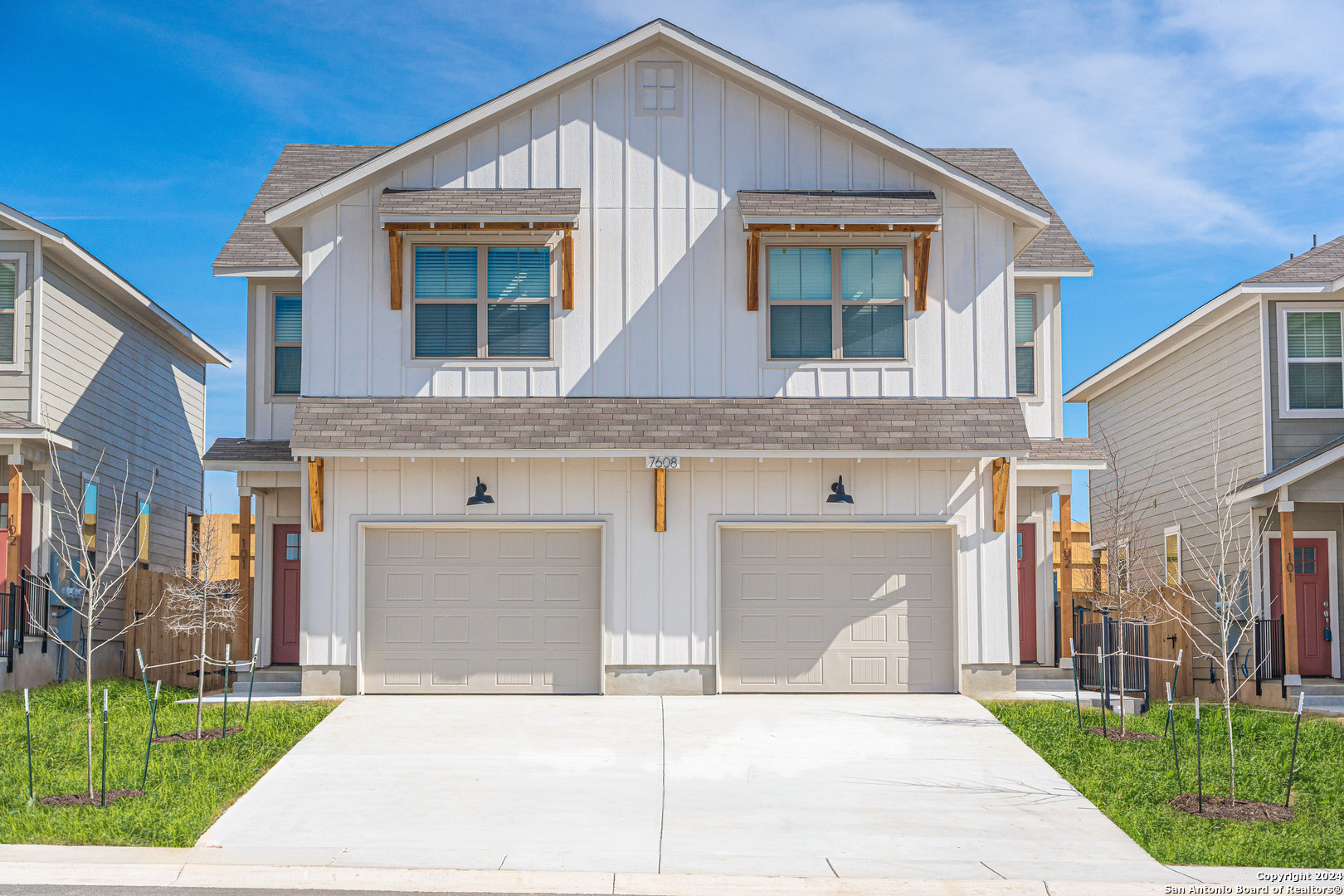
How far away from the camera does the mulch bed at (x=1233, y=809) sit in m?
10.5

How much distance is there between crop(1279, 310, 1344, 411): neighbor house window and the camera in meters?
18.5

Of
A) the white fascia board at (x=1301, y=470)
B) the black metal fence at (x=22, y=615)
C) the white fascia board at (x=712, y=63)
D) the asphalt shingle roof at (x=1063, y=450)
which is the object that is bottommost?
the black metal fence at (x=22, y=615)

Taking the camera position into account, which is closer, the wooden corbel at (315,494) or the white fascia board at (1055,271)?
the wooden corbel at (315,494)

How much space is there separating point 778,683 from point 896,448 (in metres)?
3.25

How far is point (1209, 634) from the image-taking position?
20.5 m

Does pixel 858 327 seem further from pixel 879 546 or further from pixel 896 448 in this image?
pixel 879 546

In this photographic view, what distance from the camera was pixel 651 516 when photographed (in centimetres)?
1559

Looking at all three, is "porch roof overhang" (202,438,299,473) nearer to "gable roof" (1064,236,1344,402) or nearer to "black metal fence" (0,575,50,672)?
"black metal fence" (0,575,50,672)

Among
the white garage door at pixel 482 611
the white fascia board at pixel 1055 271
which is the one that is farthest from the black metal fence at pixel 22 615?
the white fascia board at pixel 1055 271

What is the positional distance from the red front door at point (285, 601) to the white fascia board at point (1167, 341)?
1413 centimetres

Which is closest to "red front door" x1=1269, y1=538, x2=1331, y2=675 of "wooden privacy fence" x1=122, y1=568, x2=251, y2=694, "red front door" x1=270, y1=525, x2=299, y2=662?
"red front door" x1=270, y1=525, x2=299, y2=662

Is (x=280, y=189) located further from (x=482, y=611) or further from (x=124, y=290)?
(x=482, y=611)

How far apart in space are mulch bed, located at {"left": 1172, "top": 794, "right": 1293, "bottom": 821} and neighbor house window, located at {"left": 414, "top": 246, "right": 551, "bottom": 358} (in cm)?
881

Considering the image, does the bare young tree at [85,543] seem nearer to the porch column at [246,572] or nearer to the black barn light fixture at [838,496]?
the porch column at [246,572]
